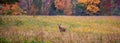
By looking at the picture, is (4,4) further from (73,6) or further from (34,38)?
(73,6)

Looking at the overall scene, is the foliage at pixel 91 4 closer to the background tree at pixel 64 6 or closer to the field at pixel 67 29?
the field at pixel 67 29

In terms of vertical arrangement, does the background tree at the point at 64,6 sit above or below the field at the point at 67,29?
above

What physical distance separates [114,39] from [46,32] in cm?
189

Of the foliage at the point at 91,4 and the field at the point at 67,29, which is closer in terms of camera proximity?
the field at the point at 67,29

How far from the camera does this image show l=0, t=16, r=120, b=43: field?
21.8 ft

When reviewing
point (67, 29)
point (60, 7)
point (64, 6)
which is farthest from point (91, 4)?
point (67, 29)

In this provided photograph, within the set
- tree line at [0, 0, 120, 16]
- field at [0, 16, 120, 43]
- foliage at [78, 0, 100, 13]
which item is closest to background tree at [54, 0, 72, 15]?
tree line at [0, 0, 120, 16]

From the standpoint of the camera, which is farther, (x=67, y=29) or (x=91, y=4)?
(x=91, y=4)

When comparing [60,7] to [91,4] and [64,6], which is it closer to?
[64,6]

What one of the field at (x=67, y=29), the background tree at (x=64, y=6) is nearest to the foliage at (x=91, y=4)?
the field at (x=67, y=29)

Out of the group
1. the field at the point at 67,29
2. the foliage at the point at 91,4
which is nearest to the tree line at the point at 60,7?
the foliage at the point at 91,4

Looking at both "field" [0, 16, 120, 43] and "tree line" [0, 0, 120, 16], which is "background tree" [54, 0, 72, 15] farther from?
"field" [0, 16, 120, 43]

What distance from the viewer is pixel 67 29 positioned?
671 centimetres

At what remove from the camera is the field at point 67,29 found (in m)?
6.64
